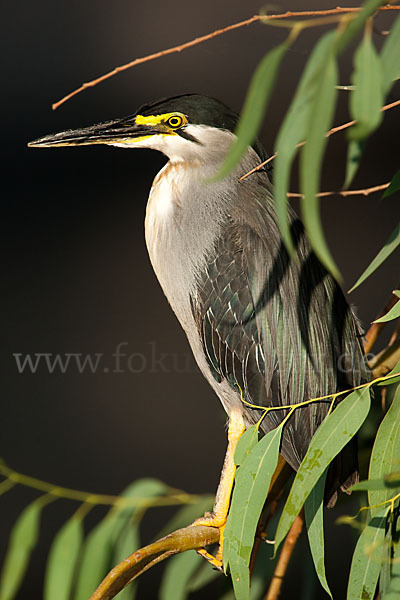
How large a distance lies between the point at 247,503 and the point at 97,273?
120cm

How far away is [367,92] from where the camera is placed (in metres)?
0.33

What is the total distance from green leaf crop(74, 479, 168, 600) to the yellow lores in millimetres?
436

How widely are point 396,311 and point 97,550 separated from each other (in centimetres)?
44

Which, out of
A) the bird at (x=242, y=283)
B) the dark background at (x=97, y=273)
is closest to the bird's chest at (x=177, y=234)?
the bird at (x=242, y=283)

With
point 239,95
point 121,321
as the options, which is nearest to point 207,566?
point 121,321

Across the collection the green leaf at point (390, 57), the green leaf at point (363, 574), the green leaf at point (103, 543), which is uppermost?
the green leaf at point (390, 57)


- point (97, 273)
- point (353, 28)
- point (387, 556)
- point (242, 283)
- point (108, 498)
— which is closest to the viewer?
point (353, 28)

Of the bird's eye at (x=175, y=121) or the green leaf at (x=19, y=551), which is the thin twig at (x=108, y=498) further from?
the bird's eye at (x=175, y=121)

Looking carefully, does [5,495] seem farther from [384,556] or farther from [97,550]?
[384,556]

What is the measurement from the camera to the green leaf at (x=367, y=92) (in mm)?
324

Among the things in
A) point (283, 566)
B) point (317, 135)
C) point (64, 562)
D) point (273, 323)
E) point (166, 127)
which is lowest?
point (283, 566)

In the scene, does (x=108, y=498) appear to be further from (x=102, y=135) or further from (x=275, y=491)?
(x=102, y=135)

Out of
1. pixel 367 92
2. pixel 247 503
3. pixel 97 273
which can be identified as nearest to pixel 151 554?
pixel 247 503

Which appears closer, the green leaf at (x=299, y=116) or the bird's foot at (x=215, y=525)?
the green leaf at (x=299, y=116)
